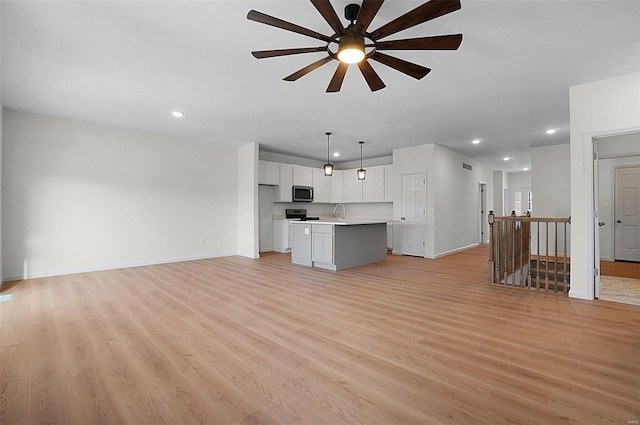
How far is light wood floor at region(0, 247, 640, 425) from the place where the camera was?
170cm

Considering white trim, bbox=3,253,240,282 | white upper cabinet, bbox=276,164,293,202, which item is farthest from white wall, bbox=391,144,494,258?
white trim, bbox=3,253,240,282

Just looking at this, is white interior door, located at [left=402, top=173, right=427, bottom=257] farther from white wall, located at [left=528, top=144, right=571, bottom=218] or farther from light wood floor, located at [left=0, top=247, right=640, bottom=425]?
light wood floor, located at [left=0, top=247, right=640, bottom=425]

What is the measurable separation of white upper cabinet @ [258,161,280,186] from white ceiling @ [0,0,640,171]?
1961mm

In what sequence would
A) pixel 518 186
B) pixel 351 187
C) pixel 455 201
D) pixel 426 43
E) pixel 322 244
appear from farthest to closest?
pixel 518 186 < pixel 351 187 < pixel 455 201 < pixel 322 244 < pixel 426 43

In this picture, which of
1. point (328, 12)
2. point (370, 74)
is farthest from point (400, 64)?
point (328, 12)

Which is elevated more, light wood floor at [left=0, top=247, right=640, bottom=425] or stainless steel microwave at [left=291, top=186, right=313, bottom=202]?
stainless steel microwave at [left=291, top=186, right=313, bottom=202]

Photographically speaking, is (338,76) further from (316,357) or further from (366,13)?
(316,357)

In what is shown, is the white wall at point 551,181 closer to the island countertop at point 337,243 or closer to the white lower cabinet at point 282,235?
the island countertop at point 337,243

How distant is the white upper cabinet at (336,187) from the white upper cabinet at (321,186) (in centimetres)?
10

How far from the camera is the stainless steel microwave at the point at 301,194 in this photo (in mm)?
8367

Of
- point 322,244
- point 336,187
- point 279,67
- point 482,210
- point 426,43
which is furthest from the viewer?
point 482,210

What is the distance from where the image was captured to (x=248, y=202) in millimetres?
7324

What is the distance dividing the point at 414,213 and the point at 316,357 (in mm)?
5788

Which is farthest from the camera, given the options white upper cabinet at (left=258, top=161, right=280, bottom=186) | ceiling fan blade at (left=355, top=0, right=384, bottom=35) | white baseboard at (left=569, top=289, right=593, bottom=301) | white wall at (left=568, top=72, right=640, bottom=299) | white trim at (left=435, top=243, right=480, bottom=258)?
white upper cabinet at (left=258, top=161, right=280, bottom=186)
